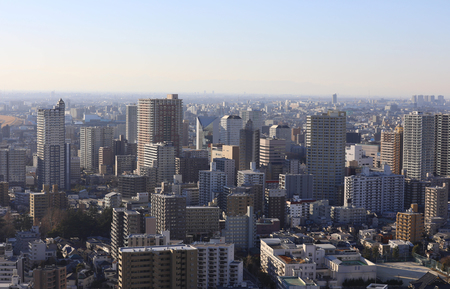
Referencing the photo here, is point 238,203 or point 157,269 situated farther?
point 238,203

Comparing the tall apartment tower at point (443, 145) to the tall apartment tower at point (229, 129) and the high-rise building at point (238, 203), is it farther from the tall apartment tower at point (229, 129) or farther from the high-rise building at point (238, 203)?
the tall apartment tower at point (229, 129)

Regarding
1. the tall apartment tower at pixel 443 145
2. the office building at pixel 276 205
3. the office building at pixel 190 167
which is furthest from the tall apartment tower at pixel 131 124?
the office building at pixel 276 205

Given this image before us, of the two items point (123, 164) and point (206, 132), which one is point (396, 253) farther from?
point (206, 132)

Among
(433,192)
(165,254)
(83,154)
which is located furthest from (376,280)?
(83,154)

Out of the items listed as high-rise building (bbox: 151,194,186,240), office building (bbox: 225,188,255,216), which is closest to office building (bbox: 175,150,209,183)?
office building (bbox: 225,188,255,216)

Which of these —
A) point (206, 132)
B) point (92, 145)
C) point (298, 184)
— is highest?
point (206, 132)

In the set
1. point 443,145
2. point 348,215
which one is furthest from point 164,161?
point 443,145

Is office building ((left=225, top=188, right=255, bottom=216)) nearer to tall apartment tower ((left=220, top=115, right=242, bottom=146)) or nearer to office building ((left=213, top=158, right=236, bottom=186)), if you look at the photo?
office building ((left=213, top=158, right=236, bottom=186))
